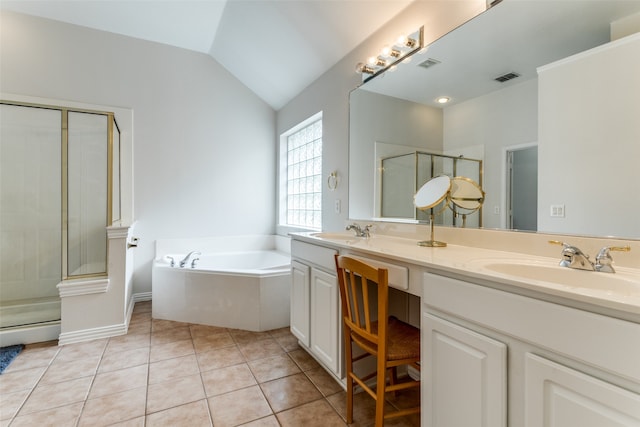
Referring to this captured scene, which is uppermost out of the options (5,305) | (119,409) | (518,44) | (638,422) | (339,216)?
(518,44)

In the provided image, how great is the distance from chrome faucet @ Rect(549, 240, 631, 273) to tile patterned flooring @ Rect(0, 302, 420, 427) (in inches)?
40.4

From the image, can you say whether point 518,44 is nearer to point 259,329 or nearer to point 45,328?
point 259,329

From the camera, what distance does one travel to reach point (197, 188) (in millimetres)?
3539

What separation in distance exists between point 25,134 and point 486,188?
381cm

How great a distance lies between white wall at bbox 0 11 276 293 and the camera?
2850 millimetres

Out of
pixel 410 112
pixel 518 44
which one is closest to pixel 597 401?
pixel 518 44

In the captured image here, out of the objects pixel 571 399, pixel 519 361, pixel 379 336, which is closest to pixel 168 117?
pixel 379 336

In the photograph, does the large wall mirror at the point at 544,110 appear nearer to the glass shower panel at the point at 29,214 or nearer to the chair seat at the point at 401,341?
the chair seat at the point at 401,341

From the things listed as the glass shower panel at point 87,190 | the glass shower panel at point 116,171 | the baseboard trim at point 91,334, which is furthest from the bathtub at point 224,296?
the glass shower panel at point 116,171

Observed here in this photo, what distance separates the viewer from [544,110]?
1267mm

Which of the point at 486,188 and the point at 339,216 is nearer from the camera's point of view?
the point at 486,188

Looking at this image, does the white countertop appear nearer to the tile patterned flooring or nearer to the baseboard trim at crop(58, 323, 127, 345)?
the tile patterned flooring

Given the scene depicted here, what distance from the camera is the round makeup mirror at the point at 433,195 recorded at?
5.22 ft

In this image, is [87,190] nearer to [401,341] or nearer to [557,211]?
[401,341]
